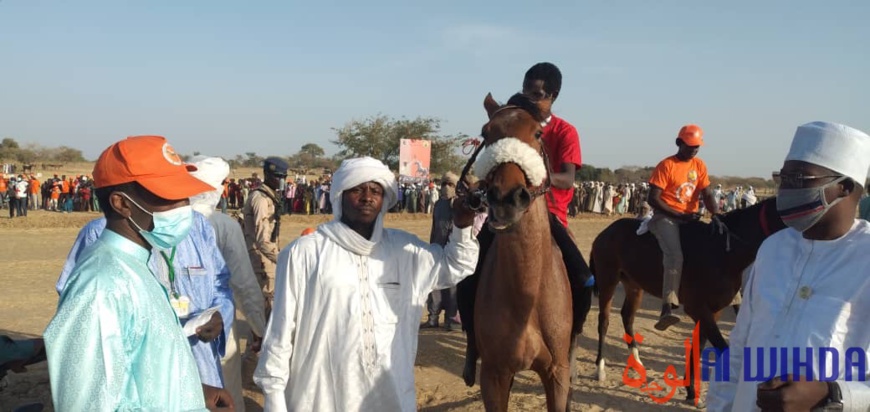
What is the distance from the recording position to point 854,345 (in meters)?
2.09

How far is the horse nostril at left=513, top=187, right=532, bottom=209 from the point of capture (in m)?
2.72

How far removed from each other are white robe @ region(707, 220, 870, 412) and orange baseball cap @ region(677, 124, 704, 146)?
4.23 metres

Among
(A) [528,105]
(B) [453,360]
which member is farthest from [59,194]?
(A) [528,105]

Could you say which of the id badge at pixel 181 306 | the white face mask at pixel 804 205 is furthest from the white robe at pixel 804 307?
the id badge at pixel 181 306

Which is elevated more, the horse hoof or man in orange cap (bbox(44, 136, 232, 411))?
man in orange cap (bbox(44, 136, 232, 411))

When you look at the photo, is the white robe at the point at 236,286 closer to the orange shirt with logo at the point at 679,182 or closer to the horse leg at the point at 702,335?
the horse leg at the point at 702,335

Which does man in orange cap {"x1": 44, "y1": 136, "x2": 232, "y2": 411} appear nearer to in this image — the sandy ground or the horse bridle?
the horse bridle

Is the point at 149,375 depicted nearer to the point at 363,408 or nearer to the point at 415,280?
the point at 363,408

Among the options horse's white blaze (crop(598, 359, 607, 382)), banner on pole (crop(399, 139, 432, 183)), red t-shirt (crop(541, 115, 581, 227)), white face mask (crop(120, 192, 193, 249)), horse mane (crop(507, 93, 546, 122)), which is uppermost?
banner on pole (crop(399, 139, 432, 183))

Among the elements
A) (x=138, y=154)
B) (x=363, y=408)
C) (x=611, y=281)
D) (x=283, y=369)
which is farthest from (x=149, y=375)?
(x=611, y=281)

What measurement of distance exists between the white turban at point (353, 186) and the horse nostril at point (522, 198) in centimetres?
72

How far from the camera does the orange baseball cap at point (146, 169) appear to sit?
1.91 m

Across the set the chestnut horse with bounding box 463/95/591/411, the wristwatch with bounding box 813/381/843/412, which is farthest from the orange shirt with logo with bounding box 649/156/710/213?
the wristwatch with bounding box 813/381/843/412

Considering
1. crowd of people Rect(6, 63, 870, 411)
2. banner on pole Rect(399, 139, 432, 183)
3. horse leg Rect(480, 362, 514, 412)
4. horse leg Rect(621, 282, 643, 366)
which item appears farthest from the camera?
banner on pole Rect(399, 139, 432, 183)
